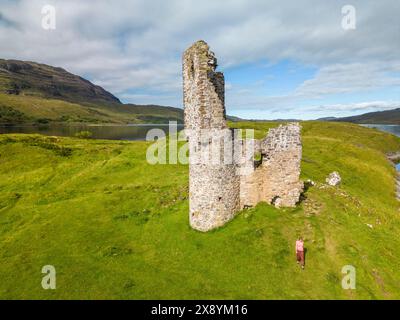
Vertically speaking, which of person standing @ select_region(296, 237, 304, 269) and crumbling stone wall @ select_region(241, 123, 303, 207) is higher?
crumbling stone wall @ select_region(241, 123, 303, 207)

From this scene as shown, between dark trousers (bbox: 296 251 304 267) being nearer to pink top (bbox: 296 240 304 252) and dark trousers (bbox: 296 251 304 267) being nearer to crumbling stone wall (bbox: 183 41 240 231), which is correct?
pink top (bbox: 296 240 304 252)

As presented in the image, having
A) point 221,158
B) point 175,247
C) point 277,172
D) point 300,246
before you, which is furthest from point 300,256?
point 175,247

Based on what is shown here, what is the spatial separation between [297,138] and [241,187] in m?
6.15

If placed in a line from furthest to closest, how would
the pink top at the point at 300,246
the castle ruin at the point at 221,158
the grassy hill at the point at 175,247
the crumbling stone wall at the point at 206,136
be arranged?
the castle ruin at the point at 221,158 < the crumbling stone wall at the point at 206,136 < the pink top at the point at 300,246 < the grassy hill at the point at 175,247

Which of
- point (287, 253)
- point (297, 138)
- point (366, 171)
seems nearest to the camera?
point (287, 253)

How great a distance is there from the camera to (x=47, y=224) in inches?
1077

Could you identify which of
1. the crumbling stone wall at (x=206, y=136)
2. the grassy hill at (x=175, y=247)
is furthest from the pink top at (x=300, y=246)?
the crumbling stone wall at (x=206, y=136)

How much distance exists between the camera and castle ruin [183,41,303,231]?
21109 mm

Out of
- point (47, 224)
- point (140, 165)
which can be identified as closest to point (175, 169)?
point (140, 165)

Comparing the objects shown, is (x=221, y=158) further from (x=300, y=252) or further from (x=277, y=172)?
(x=300, y=252)

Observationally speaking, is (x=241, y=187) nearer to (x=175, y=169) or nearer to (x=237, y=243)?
(x=237, y=243)

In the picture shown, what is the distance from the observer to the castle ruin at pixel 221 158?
831 inches

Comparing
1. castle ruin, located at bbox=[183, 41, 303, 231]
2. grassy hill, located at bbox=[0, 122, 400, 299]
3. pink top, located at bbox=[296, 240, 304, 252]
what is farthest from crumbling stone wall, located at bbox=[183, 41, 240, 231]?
pink top, located at bbox=[296, 240, 304, 252]

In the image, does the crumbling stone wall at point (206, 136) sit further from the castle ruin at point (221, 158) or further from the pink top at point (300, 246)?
the pink top at point (300, 246)
